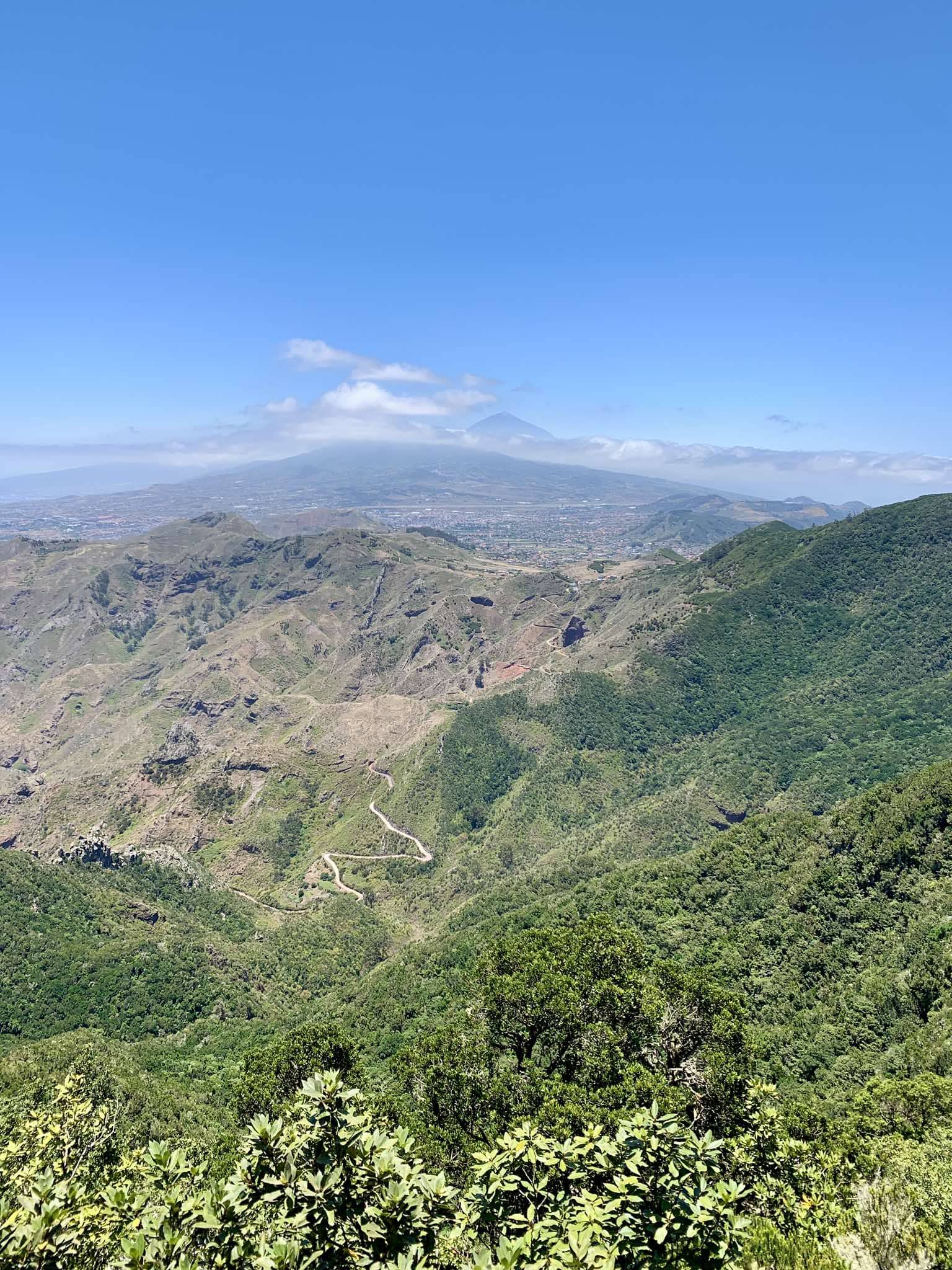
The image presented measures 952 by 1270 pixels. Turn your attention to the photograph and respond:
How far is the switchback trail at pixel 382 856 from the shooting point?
298 feet

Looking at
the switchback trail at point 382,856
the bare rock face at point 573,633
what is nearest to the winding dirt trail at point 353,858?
the switchback trail at point 382,856

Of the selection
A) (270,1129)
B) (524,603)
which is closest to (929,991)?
(270,1129)

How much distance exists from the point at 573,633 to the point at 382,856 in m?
82.8

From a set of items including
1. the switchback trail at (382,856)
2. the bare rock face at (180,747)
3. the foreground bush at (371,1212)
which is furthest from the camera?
the bare rock face at (180,747)

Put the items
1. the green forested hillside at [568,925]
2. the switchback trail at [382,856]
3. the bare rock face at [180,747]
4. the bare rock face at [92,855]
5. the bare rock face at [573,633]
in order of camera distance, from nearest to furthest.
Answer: the green forested hillside at [568,925] → the bare rock face at [92,855] → the switchback trail at [382,856] → the bare rock face at [180,747] → the bare rock face at [573,633]

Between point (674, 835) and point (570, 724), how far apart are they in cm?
3409

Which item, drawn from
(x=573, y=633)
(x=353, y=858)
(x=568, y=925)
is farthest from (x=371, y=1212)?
(x=573, y=633)

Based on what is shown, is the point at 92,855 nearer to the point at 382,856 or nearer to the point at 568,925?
the point at 382,856

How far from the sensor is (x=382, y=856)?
324 feet

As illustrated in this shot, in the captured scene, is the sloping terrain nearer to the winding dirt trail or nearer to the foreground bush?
the winding dirt trail

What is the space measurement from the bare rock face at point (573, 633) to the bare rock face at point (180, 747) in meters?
88.7

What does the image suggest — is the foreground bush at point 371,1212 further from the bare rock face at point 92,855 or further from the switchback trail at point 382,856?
the switchback trail at point 382,856

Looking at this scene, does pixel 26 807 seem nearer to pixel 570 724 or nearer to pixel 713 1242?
pixel 570 724

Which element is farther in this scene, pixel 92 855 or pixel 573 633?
pixel 573 633
